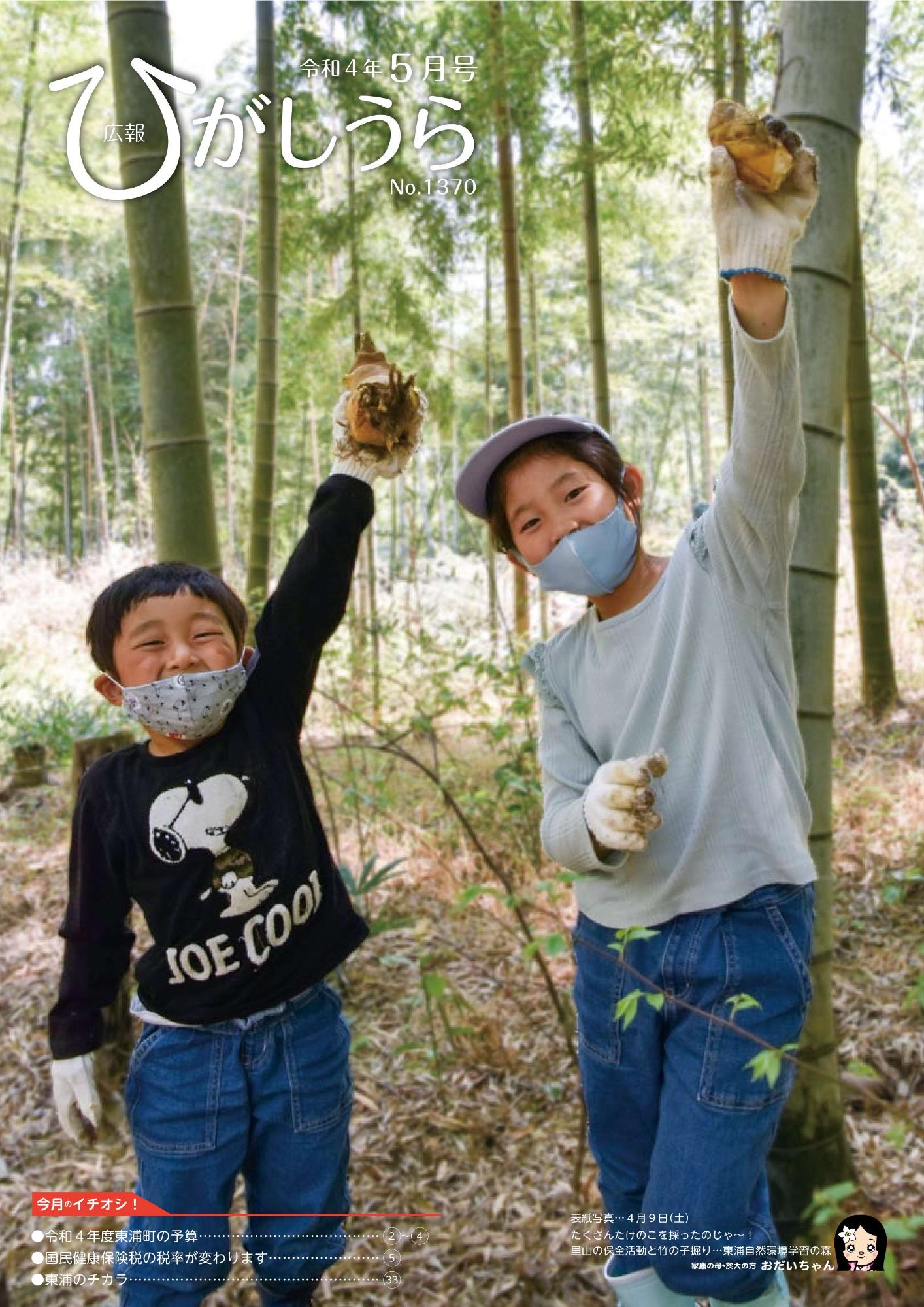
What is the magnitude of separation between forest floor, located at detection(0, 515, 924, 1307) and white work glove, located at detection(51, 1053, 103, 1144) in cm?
73

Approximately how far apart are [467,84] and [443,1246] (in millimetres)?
5312

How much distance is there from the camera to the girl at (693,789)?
1.17 meters

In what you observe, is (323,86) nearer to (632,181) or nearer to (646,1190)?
(632,181)

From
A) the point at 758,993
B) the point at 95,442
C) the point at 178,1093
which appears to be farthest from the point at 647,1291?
the point at 95,442

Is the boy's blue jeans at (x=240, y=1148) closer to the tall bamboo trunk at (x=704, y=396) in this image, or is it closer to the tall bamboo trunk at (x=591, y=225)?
the tall bamboo trunk at (x=591, y=225)

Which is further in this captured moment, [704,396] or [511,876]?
[704,396]

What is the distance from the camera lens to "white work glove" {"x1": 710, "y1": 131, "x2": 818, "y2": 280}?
1113mm

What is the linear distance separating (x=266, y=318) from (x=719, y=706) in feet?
13.8

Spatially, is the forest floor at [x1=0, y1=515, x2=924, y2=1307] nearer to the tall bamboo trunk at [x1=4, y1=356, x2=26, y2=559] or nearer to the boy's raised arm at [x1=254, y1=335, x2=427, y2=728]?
the boy's raised arm at [x1=254, y1=335, x2=427, y2=728]

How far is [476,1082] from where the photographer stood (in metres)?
2.50

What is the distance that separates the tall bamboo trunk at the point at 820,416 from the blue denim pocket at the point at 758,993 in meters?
0.44

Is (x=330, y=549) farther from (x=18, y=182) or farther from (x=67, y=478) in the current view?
(x=67, y=478)

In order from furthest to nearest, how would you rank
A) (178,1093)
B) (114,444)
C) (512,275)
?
(114,444) < (512,275) < (178,1093)

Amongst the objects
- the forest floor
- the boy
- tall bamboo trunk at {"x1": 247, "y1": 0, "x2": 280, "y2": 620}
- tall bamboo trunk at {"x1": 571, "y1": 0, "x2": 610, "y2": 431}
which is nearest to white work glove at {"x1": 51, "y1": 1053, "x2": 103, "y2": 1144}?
the boy
